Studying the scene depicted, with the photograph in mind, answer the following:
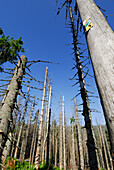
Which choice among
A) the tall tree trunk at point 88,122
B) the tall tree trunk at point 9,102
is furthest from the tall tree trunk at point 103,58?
the tall tree trunk at point 88,122

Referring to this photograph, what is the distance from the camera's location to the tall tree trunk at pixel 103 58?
679mm

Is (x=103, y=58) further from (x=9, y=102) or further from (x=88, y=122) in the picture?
(x=88, y=122)

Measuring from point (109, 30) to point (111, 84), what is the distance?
2.04 feet

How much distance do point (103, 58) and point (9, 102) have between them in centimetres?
258

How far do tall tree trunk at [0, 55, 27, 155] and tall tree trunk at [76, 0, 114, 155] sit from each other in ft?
7.83

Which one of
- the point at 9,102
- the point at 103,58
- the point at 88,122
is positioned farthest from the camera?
the point at 88,122

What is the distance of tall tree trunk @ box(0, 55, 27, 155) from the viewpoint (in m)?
2.24

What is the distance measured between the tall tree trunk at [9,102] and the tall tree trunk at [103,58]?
7.83 ft

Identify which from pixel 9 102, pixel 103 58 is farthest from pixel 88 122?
pixel 103 58

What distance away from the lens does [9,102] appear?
8.46ft

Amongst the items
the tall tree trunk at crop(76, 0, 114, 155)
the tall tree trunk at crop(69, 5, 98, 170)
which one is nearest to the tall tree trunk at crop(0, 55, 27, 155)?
the tall tree trunk at crop(76, 0, 114, 155)

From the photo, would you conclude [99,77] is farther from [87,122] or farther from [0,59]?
[0,59]

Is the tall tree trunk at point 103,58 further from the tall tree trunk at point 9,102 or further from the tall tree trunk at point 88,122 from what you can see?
the tall tree trunk at point 88,122

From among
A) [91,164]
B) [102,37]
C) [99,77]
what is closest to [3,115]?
[99,77]
